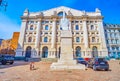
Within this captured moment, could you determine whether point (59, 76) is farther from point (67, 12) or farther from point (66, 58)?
point (67, 12)

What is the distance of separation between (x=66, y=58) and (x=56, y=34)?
34.2 metres

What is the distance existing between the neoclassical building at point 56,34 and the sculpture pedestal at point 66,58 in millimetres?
30249

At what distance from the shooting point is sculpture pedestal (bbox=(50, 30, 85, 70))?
12.5 meters

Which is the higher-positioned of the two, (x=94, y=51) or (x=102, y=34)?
(x=102, y=34)

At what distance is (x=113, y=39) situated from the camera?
52000 millimetres

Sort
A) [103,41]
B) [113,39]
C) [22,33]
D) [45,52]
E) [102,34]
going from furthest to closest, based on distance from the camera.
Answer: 1. [113,39]
2. [22,33]
3. [102,34]
4. [45,52]
5. [103,41]

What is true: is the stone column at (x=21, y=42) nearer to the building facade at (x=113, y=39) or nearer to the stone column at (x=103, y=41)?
the stone column at (x=103, y=41)

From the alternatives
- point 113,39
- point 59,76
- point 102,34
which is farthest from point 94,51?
point 59,76

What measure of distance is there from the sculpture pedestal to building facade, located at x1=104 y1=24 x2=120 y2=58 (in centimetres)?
3946

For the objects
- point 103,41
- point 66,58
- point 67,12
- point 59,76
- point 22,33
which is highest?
point 67,12

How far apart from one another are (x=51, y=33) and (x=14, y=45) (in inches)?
960

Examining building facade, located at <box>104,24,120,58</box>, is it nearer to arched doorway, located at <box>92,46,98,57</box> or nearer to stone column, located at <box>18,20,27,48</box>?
arched doorway, located at <box>92,46,98,57</box>

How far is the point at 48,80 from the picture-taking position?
23.1 ft

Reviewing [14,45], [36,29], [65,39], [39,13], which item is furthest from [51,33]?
[65,39]
